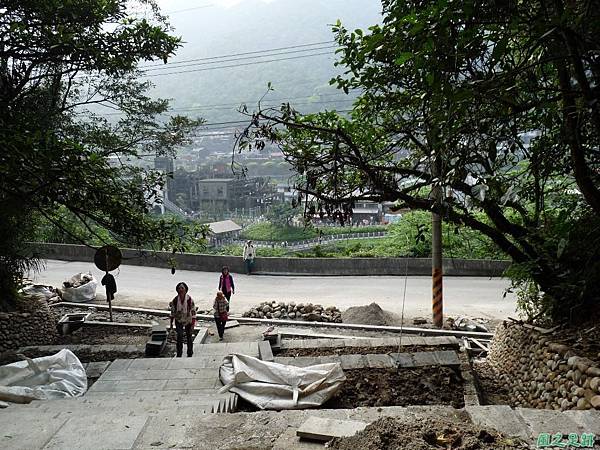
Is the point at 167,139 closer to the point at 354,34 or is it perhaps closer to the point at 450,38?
the point at 354,34

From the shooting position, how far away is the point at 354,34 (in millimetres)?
7633

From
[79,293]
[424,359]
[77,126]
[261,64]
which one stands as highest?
[261,64]

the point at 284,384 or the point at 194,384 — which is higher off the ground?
the point at 284,384

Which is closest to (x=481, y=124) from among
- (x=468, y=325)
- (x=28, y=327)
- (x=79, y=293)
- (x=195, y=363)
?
(x=195, y=363)

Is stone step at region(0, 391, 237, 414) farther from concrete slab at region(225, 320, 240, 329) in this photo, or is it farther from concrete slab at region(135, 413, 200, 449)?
concrete slab at region(225, 320, 240, 329)

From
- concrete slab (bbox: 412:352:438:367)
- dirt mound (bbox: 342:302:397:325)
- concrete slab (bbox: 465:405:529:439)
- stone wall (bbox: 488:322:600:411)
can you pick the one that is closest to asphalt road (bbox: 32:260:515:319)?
dirt mound (bbox: 342:302:397:325)

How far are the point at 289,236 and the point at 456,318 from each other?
36.2ft

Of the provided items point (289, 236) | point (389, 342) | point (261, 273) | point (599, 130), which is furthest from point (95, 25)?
point (289, 236)

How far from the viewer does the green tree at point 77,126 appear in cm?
720

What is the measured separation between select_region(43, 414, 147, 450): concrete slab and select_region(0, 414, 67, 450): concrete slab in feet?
0.26

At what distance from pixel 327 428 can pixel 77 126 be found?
11387mm

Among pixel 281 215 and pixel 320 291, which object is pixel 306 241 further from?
pixel 320 291

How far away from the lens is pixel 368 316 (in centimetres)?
1250

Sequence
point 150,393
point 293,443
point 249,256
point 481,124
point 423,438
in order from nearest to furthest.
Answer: point 423,438 < point 293,443 < point 481,124 < point 150,393 < point 249,256
